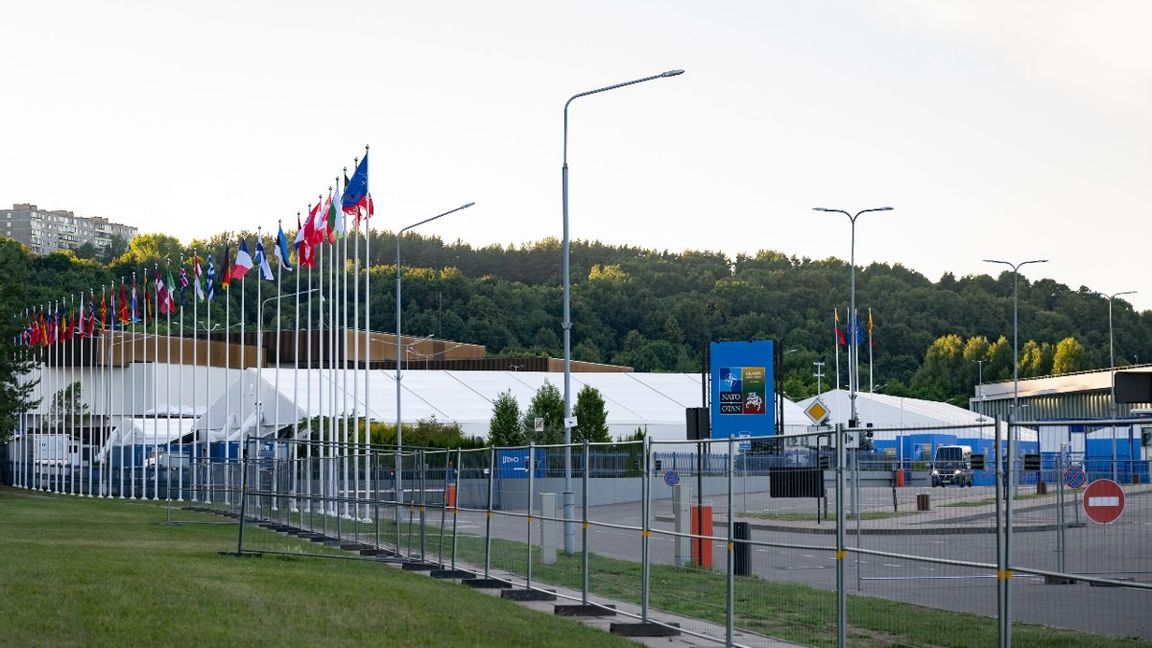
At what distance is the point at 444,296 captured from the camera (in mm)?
158500

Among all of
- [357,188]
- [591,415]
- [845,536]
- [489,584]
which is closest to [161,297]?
[591,415]

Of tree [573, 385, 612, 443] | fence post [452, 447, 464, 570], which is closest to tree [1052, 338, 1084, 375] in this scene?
tree [573, 385, 612, 443]

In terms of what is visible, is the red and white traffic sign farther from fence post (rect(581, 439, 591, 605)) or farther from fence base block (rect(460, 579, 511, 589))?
fence base block (rect(460, 579, 511, 589))

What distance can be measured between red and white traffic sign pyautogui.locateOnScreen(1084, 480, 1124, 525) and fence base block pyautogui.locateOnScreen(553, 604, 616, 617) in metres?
9.23

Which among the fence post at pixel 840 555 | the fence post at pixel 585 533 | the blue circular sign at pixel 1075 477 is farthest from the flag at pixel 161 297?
the blue circular sign at pixel 1075 477

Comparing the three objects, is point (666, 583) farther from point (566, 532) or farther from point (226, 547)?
point (226, 547)

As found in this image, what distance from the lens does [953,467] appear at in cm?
1359

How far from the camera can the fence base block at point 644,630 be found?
59.2ft

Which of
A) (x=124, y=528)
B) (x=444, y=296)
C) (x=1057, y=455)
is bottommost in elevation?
(x=124, y=528)

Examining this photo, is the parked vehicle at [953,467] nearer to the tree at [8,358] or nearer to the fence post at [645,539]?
the fence post at [645,539]

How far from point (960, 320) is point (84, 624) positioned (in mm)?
153623

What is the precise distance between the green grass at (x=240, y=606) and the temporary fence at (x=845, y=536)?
141 centimetres

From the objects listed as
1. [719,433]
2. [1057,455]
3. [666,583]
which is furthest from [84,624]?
[719,433]

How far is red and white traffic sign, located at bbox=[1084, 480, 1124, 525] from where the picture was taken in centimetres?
1180
